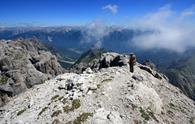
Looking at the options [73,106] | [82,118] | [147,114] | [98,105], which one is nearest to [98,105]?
[98,105]

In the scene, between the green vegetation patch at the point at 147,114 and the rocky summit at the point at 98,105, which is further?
the green vegetation patch at the point at 147,114

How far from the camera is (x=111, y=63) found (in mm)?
85000

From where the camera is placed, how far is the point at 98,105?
3628 cm

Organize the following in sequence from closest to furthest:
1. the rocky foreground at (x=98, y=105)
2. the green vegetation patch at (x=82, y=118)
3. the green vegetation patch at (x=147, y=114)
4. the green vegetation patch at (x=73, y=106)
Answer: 1. the green vegetation patch at (x=82, y=118)
2. the rocky foreground at (x=98, y=105)
3. the green vegetation patch at (x=73, y=106)
4. the green vegetation patch at (x=147, y=114)

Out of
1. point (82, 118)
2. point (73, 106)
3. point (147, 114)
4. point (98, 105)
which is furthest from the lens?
point (147, 114)

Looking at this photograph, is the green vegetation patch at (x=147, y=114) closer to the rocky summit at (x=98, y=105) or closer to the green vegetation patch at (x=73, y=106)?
the rocky summit at (x=98, y=105)

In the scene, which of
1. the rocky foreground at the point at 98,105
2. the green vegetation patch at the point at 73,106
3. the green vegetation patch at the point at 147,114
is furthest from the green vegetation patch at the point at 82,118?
the green vegetation patch at the point at 147,114

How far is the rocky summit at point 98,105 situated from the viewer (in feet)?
113

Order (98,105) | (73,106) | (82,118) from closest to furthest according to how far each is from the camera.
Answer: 1. (82,118)
2. (73,106)
3. (98,105)

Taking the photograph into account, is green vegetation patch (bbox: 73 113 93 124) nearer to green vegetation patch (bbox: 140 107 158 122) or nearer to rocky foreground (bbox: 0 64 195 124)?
rocky foreground (bbox: 0 64 195 124)

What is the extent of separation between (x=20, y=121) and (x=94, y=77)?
15.5m

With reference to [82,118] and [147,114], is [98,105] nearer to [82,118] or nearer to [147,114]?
[82,118]

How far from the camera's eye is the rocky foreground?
3453 centimetres

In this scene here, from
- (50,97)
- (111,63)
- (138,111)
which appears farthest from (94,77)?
(111,63)
